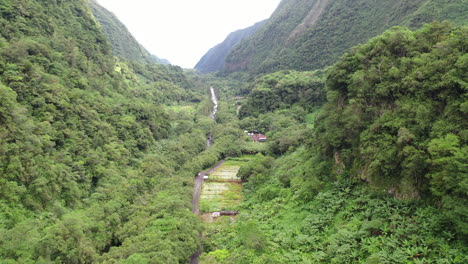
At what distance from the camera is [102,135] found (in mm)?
52812

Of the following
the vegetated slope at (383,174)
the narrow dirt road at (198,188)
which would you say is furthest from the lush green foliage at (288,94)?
the vegetated slope at (383,174)

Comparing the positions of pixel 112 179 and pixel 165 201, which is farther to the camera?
pixel 112 179

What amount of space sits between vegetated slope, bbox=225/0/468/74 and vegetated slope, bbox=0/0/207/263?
78.3 meters

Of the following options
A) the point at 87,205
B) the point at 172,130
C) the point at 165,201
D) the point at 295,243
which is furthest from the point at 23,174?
the point at 172,130

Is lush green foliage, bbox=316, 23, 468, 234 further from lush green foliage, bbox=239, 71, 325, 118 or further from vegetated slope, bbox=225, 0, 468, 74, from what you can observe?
lush green foliage, bbox=239, 71, 325, 118

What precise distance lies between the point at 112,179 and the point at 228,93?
13039 centimetres

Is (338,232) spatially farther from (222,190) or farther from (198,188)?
(198,188)

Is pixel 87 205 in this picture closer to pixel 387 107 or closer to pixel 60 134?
pixel 60 134

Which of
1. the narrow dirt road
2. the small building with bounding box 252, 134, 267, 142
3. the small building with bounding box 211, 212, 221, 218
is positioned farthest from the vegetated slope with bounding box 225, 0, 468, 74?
the small building with bounding box 211, 212, 221, 218

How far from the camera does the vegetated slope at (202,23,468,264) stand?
2064 cm

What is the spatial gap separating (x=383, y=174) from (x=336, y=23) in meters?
129

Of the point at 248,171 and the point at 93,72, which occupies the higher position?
the point at 93,72

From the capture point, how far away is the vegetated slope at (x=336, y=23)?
85.4 metres

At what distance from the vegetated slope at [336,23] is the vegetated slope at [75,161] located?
78.3 meters
